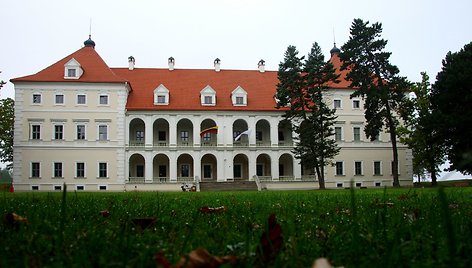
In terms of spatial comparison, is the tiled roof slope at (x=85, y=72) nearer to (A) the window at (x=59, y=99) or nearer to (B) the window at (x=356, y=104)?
(A) the window at (x=59, y=99)

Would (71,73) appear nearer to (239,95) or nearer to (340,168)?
(239,95)

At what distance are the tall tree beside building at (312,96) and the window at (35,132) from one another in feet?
76.6

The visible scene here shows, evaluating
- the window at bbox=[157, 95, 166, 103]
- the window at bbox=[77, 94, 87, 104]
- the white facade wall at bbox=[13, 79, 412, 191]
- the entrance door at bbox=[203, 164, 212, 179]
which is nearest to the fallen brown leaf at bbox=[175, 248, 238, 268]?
the white facade wall at bbox=[13, 79, 412, 191]

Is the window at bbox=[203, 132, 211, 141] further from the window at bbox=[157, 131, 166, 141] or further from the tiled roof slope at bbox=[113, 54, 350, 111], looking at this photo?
the window at bbox=[157, 131, 166, 141]

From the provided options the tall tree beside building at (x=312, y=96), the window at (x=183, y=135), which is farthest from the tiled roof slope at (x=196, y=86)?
the tall tree beside building at (x=312, y=96)

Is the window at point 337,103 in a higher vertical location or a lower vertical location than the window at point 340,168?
higher

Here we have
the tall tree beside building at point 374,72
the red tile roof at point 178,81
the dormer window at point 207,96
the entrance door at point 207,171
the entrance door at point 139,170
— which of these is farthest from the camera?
the entrance door at point 207,171

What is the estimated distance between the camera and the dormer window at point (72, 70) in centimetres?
4059

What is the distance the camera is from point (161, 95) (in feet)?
143

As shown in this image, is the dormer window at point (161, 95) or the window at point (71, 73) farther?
the dormer window at point (161, 95)

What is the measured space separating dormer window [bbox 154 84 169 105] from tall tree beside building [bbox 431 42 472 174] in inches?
995

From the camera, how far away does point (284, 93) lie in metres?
34.8

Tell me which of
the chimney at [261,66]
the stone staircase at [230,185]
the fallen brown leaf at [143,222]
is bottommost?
the stone staircase at [230,185]

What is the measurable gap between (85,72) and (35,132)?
24.5 ft
